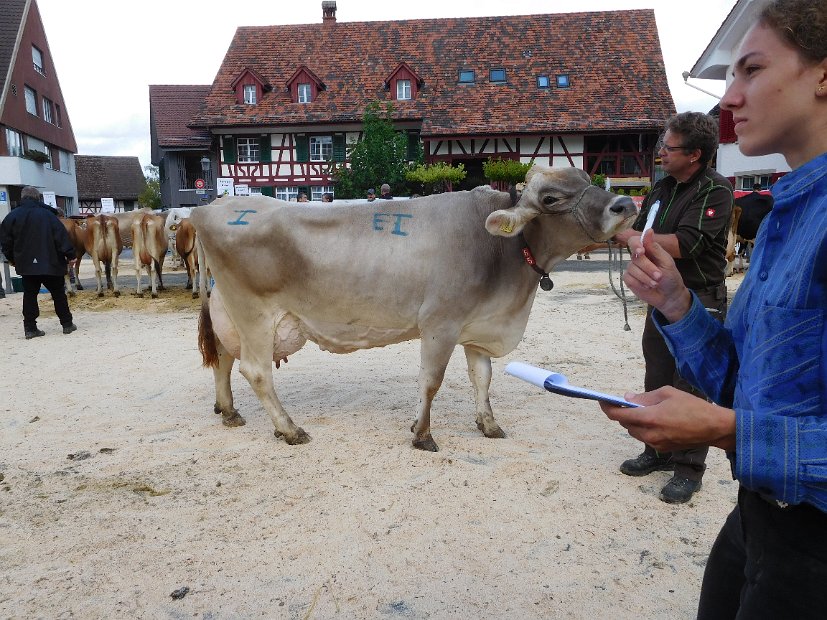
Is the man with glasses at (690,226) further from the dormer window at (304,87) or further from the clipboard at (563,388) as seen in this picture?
the dormer window at (304,87)

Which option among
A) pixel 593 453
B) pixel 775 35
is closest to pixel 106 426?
pixel 593 453

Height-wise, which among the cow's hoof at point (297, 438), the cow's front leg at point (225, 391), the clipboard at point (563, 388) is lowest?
the cow's hoof at point (297, 438)

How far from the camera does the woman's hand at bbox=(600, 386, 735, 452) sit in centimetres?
110

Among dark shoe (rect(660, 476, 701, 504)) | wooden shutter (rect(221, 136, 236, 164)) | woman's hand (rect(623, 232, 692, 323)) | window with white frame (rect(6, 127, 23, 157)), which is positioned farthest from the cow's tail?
window with white frame (rect(6, 127, 23, 157))

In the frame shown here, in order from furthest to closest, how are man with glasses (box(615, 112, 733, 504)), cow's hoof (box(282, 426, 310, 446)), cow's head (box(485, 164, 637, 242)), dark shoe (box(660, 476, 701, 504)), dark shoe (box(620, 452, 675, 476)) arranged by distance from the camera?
cow's hoof (box(282, 426, 310, 446)), dark shoe (box(620, 452, 675, 476)), cow's head (box(485, 164, 637, 242)), dark shoe (box(660, 476, 701, 504)), man with glasses (box(615, 112, 733, 504))

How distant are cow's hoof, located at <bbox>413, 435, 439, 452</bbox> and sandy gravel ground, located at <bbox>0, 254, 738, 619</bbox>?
6cm

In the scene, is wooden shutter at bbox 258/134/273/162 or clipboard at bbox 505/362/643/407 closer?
clipboard at bbox 505/362/643/407

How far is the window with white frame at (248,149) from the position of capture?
2833cm

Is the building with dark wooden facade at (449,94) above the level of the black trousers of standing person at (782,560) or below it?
above

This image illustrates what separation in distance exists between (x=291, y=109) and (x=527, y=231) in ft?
84.7

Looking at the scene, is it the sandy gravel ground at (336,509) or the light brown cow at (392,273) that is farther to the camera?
the light brown cow at (392,273)

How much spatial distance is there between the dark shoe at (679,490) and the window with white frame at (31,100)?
34.9 meters

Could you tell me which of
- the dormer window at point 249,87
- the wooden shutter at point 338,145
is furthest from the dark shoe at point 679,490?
the dormer window at point 249,87

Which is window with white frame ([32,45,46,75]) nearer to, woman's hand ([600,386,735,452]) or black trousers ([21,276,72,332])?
black trousers ([21,276,72,332])
